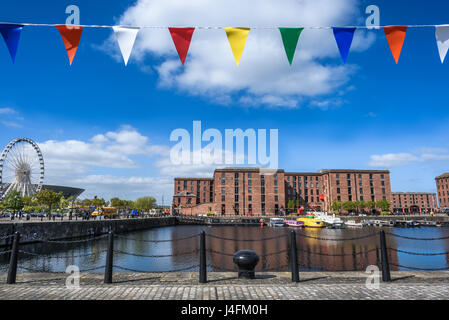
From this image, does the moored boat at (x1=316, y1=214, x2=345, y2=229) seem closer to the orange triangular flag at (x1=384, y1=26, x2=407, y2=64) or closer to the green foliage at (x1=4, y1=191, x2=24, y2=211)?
the orange triangular flag at (x1=384, y1=26, x2=407, y2=64)

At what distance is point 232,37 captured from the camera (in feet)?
28.1

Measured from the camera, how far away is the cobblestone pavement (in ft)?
18.4

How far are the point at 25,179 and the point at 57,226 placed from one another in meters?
37.2

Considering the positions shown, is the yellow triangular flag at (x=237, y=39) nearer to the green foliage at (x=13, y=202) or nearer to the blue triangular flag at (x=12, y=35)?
the blue triangular flag at (x=12, y=35)

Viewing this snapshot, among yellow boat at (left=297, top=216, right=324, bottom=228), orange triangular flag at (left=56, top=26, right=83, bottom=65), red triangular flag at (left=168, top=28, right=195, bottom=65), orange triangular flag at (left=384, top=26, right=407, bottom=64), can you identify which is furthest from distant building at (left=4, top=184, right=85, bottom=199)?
orange triangular flag at (left=384, top=26, right=407, bottom=64)

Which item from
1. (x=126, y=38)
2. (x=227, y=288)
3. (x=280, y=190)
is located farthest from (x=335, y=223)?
(x=126, y=38)

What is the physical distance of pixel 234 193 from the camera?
81.4m

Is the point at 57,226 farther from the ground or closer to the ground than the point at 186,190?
closer to the ground

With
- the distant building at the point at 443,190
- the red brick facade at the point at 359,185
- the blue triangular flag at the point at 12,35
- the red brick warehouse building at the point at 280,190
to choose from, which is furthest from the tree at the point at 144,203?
the distant building at the point at 443,190

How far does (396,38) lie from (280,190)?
75131 millimetres

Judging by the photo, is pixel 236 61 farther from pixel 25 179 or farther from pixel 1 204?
pixel 25 179

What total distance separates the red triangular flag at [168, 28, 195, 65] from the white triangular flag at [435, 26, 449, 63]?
7334mm

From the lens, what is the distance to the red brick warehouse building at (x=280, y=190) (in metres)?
81.1
